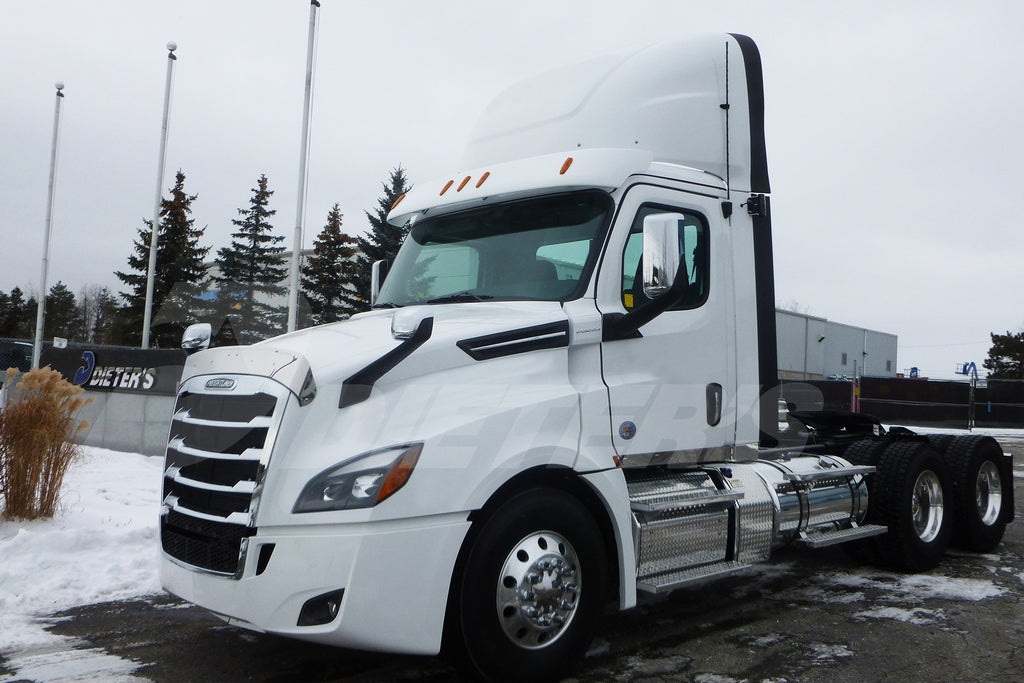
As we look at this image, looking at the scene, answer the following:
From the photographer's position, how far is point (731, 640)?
5090 millimetres

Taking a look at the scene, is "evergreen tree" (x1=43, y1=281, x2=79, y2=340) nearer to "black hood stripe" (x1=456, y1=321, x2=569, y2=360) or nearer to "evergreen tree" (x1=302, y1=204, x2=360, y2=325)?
"evergreen tree" (x1=302, y1=204, x2=360, y2=325)

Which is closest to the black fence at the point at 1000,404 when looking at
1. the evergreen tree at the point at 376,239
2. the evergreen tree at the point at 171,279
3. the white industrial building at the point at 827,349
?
the white industrial building at the point at 827,349

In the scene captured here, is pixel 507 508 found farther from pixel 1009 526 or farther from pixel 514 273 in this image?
pixel 1009 526

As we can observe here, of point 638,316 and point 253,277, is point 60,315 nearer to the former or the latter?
point 253,277

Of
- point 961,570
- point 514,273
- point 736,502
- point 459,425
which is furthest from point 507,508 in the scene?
point 961,570

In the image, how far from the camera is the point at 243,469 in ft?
12.7

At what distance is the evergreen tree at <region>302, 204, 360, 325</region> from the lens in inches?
1645

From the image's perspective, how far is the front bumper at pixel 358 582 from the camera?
11.9ft

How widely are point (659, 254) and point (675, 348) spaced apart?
2.61ft

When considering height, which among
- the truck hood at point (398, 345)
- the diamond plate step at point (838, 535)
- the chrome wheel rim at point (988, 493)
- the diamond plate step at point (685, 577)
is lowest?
the diamond plate step at point (685, 577)

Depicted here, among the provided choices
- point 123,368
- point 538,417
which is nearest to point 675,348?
point 538,417

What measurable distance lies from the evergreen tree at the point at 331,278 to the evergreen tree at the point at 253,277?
4.88ft

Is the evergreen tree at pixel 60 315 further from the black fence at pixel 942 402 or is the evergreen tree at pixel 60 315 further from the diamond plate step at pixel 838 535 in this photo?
the diamond plate step at pixel 838 535

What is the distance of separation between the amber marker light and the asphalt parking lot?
51.4 inches
